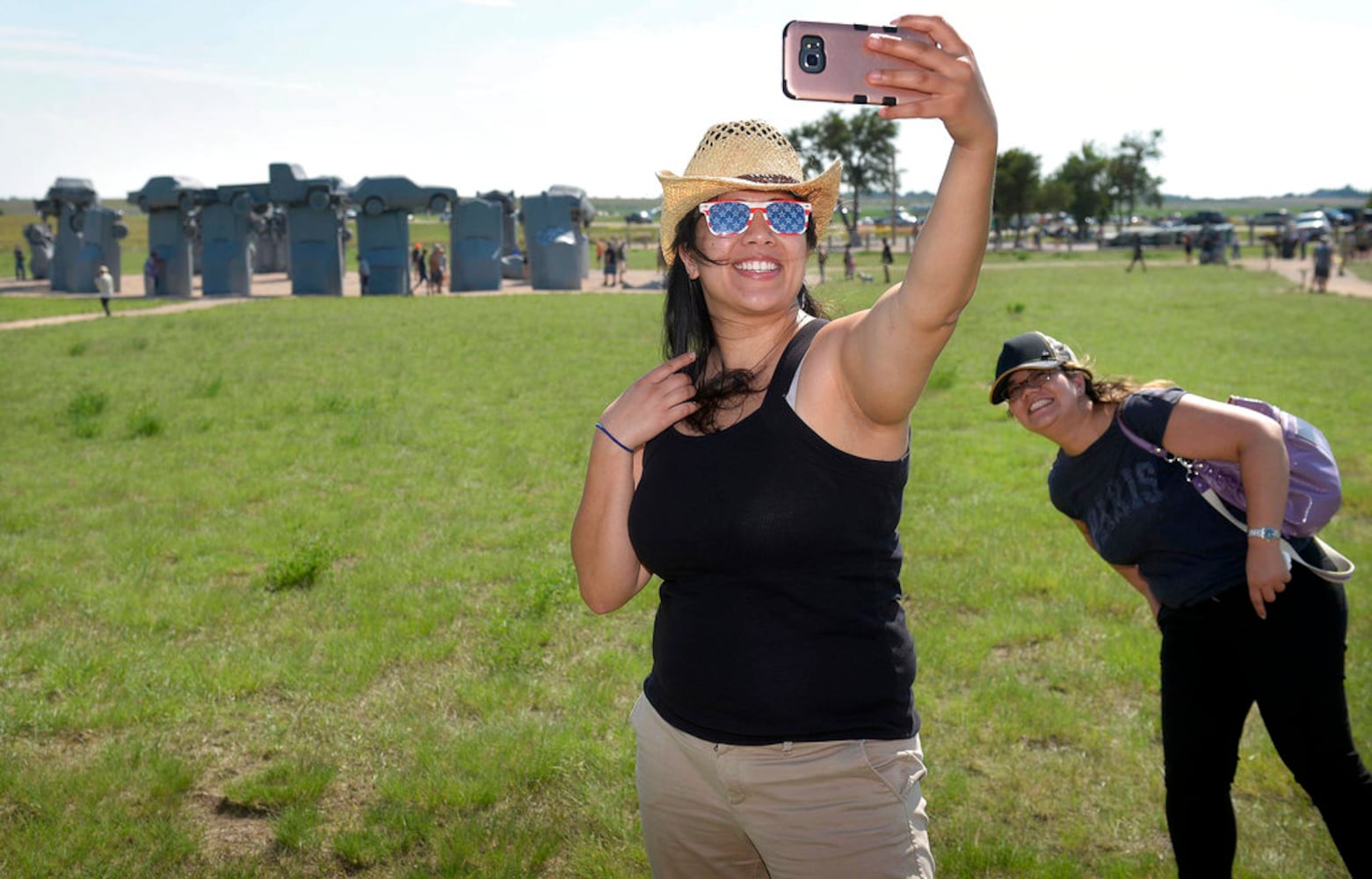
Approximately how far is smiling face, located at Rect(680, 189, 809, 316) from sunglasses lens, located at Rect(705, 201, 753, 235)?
0.05ft

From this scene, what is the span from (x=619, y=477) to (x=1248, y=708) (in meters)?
2.00

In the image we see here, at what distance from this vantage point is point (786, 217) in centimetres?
237

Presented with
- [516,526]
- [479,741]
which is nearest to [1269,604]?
[479,741]

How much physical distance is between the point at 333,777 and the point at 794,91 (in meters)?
3.56

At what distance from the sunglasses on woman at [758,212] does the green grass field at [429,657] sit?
18.5 inches

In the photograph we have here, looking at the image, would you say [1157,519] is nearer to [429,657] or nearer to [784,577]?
[784,577]

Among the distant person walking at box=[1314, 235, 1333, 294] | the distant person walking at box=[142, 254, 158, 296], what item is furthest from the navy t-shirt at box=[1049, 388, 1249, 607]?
the distant person walking at box=[142, 254, 158, 296]

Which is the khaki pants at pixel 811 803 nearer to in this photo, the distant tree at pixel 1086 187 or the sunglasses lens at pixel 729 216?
the sunglasses lens at pixel 729 216

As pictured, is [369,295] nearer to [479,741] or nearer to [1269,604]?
[479,741]

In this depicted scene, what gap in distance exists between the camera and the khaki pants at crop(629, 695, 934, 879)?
2.17 m

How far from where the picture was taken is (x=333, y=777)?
14.8 ft

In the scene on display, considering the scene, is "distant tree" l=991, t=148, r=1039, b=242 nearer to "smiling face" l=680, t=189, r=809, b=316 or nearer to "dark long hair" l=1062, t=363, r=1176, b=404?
"dark long hair" l=1062, t=363, r=1176, b=404

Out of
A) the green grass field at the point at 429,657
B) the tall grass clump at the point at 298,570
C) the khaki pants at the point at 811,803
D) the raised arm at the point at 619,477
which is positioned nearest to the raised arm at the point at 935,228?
the raised arm at the point at 619,477

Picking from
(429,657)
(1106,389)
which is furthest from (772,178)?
(429,657)
